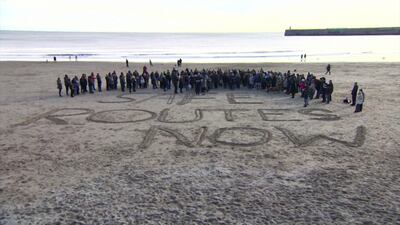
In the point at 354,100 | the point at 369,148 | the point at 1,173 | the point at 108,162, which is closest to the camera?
the point at 1,173

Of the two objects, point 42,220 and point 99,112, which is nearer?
point 42,220

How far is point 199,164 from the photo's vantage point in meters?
11.6

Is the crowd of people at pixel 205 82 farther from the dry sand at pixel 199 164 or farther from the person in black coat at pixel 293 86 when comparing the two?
the dry sand at pixel 199 164

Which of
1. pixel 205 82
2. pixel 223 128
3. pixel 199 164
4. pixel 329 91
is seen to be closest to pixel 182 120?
pixel 223 128

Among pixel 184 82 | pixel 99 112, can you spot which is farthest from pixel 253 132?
pixel 184 82

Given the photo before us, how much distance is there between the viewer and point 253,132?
589 inches

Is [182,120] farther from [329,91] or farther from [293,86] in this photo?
[329,91]

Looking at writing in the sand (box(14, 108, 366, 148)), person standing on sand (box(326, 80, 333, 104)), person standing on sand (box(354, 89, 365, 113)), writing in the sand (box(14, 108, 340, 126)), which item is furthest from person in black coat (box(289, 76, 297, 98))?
person standing on sand (box(354, 89, 365, 113))

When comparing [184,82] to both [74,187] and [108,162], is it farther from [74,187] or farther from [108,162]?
[74,187]

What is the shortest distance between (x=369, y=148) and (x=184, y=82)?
1476 cm

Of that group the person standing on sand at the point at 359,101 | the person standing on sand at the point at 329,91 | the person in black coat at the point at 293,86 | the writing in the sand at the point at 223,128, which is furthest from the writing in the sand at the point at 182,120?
the person in black coat at the point at 293,86

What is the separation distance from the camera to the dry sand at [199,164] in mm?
8641

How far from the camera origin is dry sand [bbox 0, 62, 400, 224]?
8641mm

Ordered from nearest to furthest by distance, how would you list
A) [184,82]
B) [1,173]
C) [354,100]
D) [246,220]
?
[246,220] < [1,173] < [354,100] < [184,82]
